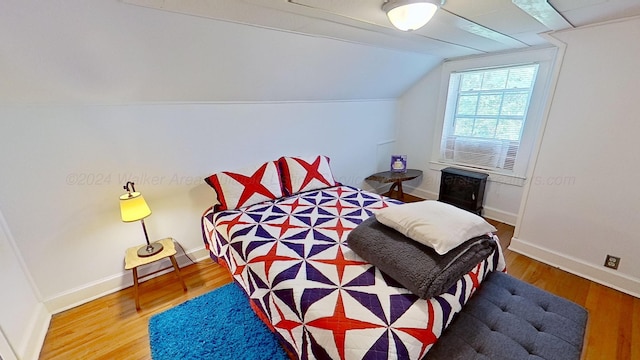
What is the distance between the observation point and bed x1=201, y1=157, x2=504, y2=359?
3.43 ft

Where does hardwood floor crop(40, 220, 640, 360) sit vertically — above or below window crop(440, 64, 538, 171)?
below

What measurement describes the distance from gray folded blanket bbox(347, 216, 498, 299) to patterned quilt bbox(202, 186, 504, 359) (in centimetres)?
6

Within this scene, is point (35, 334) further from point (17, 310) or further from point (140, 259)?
point (140, 259)

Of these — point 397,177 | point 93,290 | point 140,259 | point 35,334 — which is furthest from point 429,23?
point 35,334

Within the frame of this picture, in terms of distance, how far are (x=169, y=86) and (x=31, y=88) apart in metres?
0.72

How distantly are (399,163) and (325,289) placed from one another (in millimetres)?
2777

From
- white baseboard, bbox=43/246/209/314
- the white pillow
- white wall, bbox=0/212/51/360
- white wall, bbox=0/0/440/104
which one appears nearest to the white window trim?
white wall, bbox=0/0/440/104

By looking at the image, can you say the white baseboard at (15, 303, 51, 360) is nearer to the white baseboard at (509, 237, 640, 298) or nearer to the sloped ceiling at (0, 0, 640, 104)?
the sloped ceiling at (0, 0, 640, 104)

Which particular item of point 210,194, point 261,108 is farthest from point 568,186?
point 210,194

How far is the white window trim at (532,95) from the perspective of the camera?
256 cm

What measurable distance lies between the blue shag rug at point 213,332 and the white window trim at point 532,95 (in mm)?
2977

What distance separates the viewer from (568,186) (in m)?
2.13

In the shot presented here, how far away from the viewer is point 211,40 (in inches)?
67.1

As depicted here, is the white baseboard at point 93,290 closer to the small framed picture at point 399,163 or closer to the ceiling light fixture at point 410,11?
the ceiling light fixture at point 410,11
